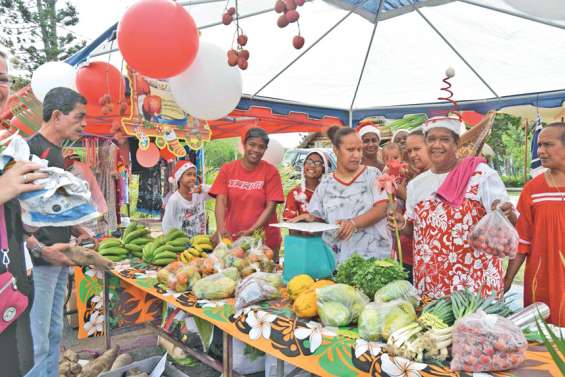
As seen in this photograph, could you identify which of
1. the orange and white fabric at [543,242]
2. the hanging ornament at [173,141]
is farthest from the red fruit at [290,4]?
the hanging ornament at [173,141]

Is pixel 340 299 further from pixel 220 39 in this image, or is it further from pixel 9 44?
pixel 9 44

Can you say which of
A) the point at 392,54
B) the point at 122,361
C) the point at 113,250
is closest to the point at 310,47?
the point at 392,54

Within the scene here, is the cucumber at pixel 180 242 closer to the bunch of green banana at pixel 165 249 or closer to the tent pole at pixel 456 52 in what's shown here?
the bunch of green banana at pixel 165 249

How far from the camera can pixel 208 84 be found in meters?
3.61

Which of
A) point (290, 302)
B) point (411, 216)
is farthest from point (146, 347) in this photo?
point (411, 216)

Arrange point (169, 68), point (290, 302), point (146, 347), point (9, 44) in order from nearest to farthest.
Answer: point (290, 302) → point (169, 68) → point (146, 347) → point (9, 44)

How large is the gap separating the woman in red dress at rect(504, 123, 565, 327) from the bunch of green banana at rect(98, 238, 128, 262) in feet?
9.46

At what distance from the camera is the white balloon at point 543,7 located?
228 centimetres

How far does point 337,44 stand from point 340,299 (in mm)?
4066

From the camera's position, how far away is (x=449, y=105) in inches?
230

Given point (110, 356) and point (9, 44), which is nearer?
point (110, 356)

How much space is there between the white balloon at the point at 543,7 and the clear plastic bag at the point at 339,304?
1894 millimetres

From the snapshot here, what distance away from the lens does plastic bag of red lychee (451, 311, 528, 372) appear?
4.15ft

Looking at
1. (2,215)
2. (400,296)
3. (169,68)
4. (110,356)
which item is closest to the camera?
(2,215)
